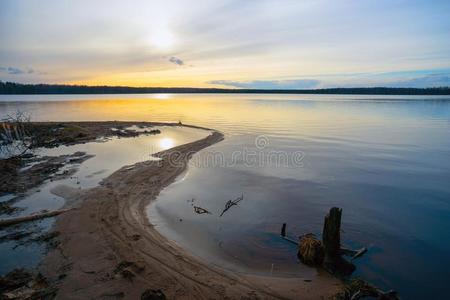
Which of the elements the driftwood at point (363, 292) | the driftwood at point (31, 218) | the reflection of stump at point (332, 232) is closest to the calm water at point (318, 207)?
the driftwood at point (363, 292)

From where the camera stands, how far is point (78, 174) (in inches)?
616

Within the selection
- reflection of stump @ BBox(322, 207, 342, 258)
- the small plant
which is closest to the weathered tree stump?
reflection of stump @ BBox(322, 207, 342, 258)

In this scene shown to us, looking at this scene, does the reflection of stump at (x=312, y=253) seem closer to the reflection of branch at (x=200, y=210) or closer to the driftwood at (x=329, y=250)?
the driftwood at (x=329, y=250)

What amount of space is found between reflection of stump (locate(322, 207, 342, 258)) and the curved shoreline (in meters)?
0.93

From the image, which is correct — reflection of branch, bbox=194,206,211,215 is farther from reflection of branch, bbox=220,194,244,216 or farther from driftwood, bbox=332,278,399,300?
driftwood, bbox=332,278,399,300

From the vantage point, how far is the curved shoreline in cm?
654

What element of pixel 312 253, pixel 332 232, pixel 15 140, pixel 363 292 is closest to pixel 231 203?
pixel 312 253

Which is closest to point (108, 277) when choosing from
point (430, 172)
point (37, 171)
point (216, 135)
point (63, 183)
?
point (63, 183)

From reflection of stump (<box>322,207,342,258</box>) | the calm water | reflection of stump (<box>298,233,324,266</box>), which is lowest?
the calm water

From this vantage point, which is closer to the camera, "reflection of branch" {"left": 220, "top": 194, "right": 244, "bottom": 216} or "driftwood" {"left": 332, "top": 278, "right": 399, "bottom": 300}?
"driftwood" {"left": 332, "top": 278, "right": 399, "bottom": 300}

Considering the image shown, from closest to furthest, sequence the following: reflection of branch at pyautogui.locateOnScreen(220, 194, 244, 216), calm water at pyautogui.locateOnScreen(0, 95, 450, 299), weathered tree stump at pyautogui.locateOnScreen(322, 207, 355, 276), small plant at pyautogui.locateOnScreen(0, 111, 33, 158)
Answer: weathered tree stump at pyautogui.locateOnScreen(322, 207, 355, 276) → calm water at pyautogui.locateOnScreen(0, 95, 450, 299) → reflection of branch at pyautogui.locateOnScreen(220, 194, 244, 216) → small plant at pyautogui.locateOnScreen(0, 111, 33, 158)

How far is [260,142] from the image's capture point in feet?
87.4

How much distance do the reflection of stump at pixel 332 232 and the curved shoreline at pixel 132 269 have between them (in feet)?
3.05

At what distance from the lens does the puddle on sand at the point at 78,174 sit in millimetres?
7934
